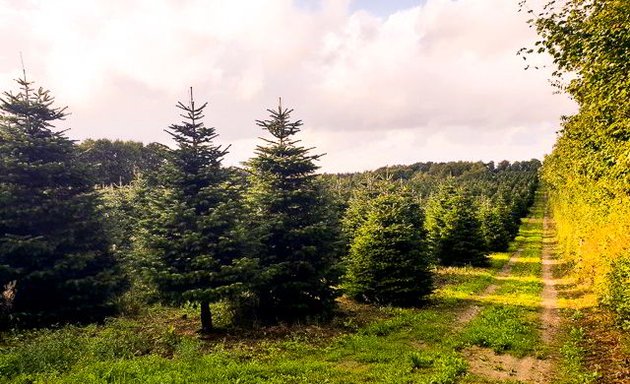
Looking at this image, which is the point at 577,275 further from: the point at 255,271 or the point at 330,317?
the point at 255,271

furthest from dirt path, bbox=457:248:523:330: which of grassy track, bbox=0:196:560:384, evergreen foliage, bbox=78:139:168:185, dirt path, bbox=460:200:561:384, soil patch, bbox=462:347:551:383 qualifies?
evergreen foliage, bbox=78:139:168:185

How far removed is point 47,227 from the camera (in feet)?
57.6

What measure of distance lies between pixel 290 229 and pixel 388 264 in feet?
25.4

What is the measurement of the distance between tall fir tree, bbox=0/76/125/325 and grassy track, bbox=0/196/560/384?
5.79 feet

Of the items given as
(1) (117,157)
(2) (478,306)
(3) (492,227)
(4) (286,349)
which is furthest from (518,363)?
(1) (117,157)

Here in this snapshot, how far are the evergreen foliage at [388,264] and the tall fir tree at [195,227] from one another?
9.64 metres

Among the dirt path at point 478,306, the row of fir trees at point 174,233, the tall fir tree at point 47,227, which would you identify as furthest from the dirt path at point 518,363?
the tall fir tree at point 47,227

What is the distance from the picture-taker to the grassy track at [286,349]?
1191 centimetres

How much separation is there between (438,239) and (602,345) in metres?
24.8

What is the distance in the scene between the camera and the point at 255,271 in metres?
16.2

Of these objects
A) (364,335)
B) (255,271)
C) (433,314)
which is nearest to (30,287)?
(255,271)

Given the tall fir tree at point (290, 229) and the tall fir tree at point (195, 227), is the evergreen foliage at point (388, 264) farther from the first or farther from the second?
the tall fir tree at point (195, 227)

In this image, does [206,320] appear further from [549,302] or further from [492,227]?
[492,227]

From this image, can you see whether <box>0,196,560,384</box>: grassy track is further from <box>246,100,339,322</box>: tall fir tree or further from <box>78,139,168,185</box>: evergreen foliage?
<box>78,139,168,185</box>: evergreen foliage
